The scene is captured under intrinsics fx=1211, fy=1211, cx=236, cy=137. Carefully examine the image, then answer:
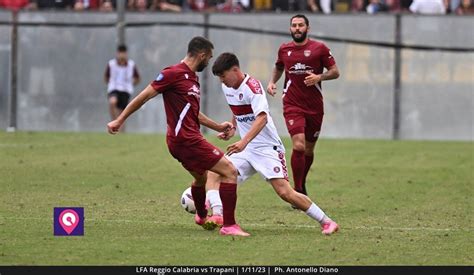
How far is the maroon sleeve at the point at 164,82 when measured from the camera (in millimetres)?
11586

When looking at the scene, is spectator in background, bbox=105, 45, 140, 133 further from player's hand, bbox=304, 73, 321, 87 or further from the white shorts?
the white shorts

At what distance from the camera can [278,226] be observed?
1289cm

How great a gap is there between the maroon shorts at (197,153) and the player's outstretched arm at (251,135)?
17 centimetres

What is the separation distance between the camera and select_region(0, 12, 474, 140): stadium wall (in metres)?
26.9

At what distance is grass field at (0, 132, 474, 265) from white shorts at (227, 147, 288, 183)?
0.59m

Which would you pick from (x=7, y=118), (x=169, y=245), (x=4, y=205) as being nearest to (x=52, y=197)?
(x=4, y=205)

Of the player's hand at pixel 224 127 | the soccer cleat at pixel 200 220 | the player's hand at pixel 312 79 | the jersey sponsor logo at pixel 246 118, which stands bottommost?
the soccer cleat at pixel 200 220

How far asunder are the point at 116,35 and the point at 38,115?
2.63 metres

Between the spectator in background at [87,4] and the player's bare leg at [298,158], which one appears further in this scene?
the spectator in background at [87,4]

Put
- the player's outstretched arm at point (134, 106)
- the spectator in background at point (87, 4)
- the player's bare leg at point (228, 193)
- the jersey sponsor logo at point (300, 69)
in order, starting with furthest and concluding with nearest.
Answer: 1. the spectator in background at point (87, 4)
2. the jersey sponsor logo at point (300, 69)
3. the player's bare leg at point (228, 193)
4. the player's outstretched arm at point (134, 106)

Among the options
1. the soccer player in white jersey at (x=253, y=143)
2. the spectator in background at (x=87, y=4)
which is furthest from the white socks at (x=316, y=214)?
the spectator in background at (x=87, y=4)

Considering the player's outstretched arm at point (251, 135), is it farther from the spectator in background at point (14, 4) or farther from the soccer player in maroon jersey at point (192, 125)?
the spectator in background at point (14, 4)

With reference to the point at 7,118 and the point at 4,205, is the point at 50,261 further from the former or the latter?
the point at 7,118

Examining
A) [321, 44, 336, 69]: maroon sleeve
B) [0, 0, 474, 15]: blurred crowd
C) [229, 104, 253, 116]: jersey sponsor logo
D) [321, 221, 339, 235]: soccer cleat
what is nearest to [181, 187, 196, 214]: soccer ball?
[229, 104, 253, 116]: jersey sponsor logo
